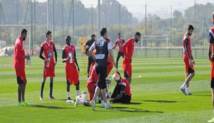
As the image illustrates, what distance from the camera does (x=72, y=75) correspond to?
21.0 metres

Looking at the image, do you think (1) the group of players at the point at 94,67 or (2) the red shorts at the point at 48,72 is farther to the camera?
(2) the red shorts at the point at 48,72

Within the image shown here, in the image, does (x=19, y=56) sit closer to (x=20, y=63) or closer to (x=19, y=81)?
(x=20, y=63)

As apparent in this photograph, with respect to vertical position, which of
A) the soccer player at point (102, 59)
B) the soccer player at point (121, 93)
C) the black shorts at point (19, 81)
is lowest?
the soccer player at point (121, 93)

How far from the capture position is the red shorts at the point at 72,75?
20.9m

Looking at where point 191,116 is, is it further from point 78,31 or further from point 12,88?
point 78,31

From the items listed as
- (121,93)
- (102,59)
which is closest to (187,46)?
(121,93)

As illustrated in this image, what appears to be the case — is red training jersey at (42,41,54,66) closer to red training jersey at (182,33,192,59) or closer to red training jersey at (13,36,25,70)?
red training jersey at (13,36,25,70)

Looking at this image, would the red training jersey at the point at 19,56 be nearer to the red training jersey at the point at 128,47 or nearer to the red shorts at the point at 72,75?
the red shorts at the point at 72,75

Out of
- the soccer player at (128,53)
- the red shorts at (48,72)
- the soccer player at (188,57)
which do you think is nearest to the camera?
the red shorts at (48,72)

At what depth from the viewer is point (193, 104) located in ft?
62.4

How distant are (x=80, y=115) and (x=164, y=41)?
299 feet

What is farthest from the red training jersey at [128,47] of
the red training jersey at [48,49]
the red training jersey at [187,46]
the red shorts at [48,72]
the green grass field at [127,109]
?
the red shorts at [48,72]

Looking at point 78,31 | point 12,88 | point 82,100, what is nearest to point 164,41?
point 78,31

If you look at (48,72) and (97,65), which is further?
(48,72)
